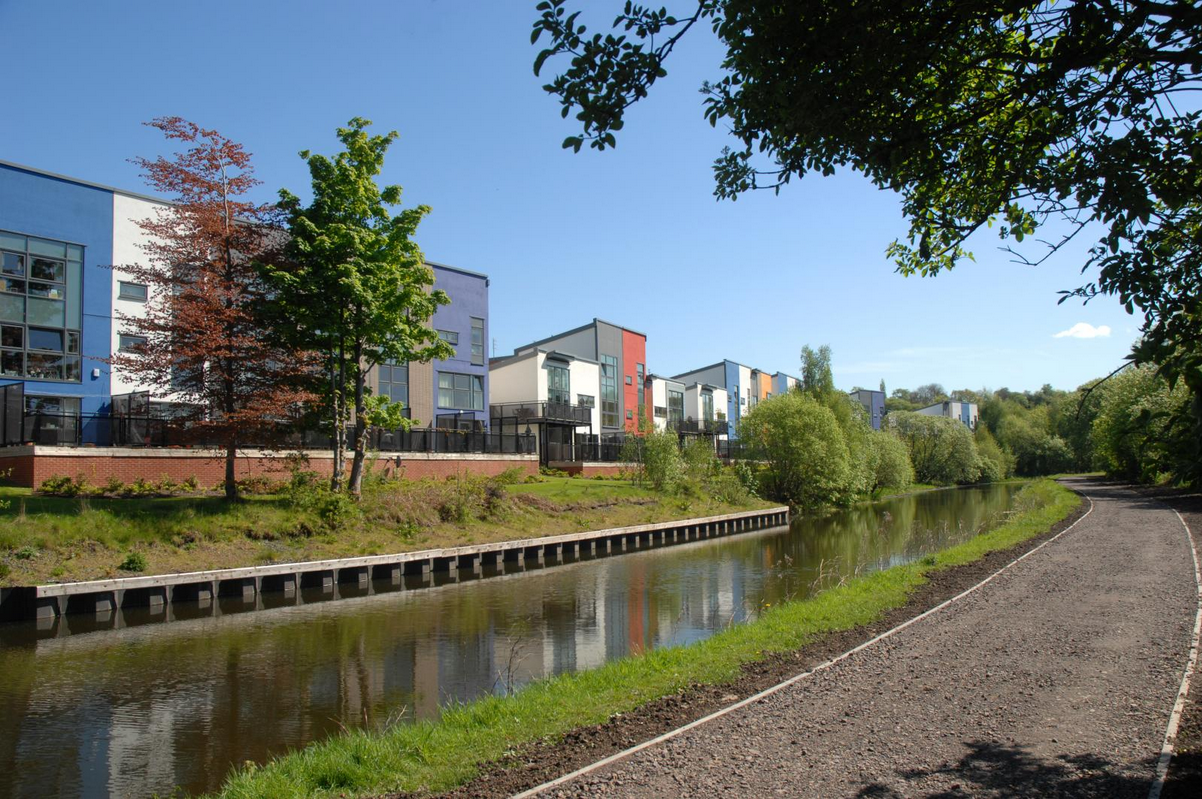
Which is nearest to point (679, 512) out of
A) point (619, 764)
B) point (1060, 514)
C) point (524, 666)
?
point (1060, 514)

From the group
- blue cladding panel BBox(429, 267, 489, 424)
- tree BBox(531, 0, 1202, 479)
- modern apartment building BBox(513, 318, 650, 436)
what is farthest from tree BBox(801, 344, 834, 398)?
tree BBox(531, 0, 1202, 479)

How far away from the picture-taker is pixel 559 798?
5430mm

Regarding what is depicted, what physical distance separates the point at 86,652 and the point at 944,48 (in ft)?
50.5

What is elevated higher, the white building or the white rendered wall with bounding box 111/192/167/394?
the white rendered wall with bounding box 111/192/167/394

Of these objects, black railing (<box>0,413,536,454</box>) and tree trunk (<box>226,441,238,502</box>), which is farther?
tree trunk (<box>226,441,238,502</box>)

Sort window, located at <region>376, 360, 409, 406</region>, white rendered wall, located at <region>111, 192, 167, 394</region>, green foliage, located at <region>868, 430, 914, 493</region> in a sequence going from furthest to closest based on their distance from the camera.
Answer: green foliage, located at <region>868, 430, 914, 493</region>
window, located at <region>376, 360, 409, 406</region>
white rendered wall, located at <region>111, 192, 167, 394</region>

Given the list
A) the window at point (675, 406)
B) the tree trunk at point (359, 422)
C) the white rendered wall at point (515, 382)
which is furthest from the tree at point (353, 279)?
the window at point (675, 406)

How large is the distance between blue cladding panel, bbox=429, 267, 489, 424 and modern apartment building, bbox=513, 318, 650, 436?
44.1 ft

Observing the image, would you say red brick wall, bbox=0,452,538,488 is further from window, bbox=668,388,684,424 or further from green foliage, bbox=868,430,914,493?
green foliage, bbox=868,430,914,493

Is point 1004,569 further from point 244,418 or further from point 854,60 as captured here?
point 244,418

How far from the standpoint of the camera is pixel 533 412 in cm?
4819

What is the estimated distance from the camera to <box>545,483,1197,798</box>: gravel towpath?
5605 millimetres

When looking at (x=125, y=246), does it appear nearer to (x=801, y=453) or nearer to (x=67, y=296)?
(x=67, y=296)

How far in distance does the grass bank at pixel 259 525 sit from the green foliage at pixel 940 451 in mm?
58046
